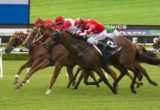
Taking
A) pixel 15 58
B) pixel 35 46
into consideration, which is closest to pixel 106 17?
pixel 15 58

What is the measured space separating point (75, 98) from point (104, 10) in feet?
128

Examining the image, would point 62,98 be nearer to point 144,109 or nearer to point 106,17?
point 144,109

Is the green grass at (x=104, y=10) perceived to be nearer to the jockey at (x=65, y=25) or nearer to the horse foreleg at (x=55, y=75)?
the jockey at (x=65, y=25)

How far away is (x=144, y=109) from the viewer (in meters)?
10.7

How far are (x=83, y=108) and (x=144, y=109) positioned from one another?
1029mm

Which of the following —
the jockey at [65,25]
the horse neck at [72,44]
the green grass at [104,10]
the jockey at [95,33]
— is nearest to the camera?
the horse neck at [72,44]

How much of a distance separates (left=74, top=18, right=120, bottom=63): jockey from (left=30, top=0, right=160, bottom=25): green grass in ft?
107

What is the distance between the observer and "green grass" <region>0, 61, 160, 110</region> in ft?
36.1

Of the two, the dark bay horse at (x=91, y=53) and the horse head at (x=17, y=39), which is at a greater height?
the dark bay horse at (x=91, y=53)

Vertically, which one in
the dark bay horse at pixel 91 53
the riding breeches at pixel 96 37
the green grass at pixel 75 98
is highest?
the riding breeches at pixel 96 37

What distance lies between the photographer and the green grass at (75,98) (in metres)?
11.0

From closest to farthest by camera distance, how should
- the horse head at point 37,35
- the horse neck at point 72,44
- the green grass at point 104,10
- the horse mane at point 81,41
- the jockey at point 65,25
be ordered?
the horse neck at point 72,44, the horse mane at point 81,41, the jockey at point 65,25, the horse head at point 37,35, the green grass at point 104,10

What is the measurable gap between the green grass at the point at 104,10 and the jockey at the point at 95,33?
3263 centimetres

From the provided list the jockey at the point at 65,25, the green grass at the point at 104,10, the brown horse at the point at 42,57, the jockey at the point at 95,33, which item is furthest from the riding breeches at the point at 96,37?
the green grass at the point at 104,10
